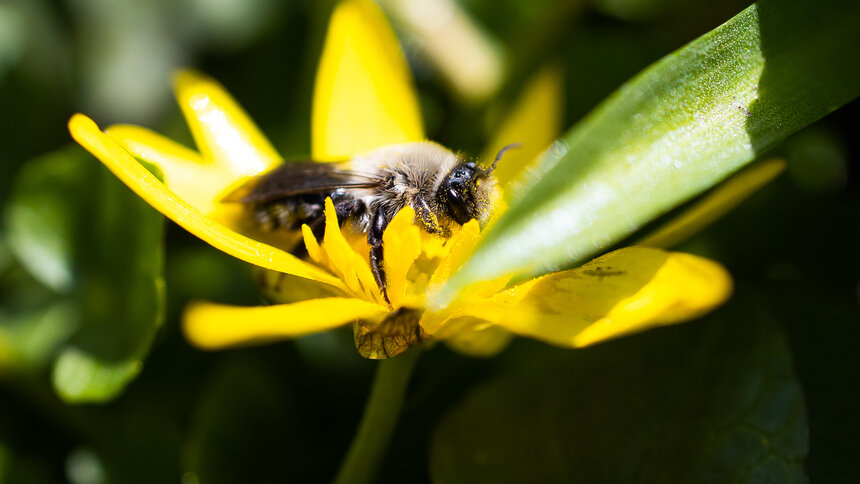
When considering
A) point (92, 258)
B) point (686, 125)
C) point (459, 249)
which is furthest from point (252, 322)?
point (92, 258)

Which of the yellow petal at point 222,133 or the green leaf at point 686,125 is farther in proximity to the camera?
the yellow petal at point 222,133

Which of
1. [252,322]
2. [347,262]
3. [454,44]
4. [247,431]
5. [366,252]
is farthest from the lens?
[454,44]

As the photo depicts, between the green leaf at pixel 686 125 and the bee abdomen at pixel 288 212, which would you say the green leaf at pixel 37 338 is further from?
the green leaf at pixel 686 125

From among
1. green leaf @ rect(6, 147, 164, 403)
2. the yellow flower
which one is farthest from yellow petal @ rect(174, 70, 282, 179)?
green leaf @ rect(6, 147, 164, 403)

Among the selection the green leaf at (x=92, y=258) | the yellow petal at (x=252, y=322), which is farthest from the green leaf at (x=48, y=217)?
the yellow petal at (x=252, y=322)

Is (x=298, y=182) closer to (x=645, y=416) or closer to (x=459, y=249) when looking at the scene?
(x=459, y=249)

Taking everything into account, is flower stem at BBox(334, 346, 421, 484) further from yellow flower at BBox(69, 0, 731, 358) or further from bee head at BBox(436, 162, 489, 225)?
bee head at BBox(436, 162, 489, 225)
